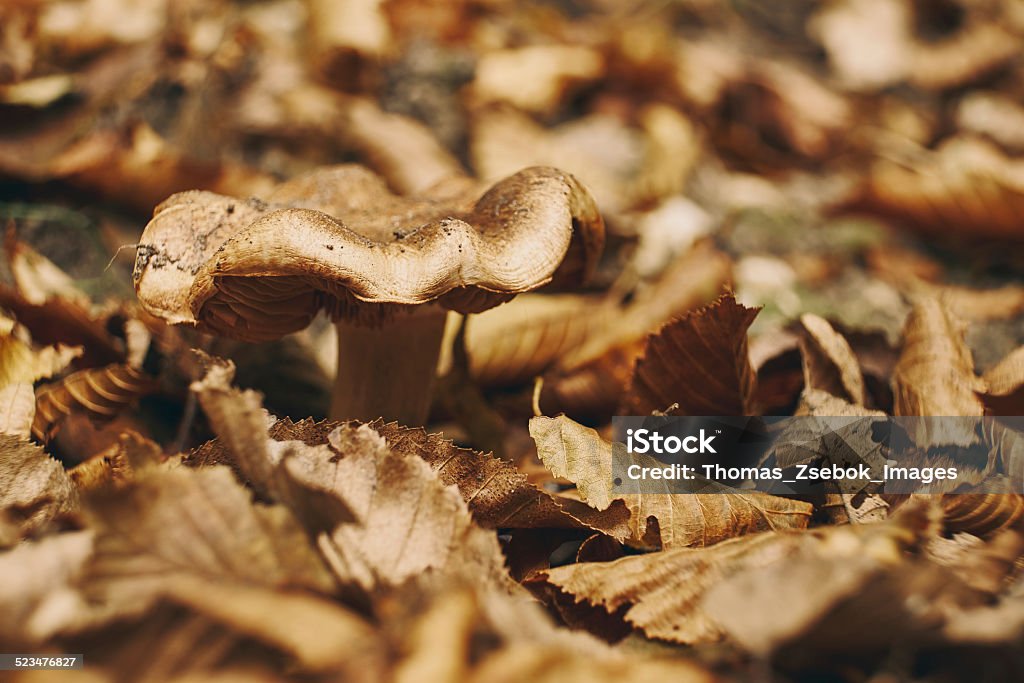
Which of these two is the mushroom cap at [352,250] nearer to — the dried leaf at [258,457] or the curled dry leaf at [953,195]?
the dried leaf at [258,457]

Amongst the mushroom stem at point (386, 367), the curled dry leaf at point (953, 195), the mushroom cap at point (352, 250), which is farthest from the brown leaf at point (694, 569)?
the curled dry leaf at point (953, 195)

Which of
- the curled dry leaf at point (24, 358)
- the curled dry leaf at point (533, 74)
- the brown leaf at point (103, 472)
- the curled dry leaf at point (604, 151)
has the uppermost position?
the curled dry leaf at point (533, 74)

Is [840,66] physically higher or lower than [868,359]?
higher

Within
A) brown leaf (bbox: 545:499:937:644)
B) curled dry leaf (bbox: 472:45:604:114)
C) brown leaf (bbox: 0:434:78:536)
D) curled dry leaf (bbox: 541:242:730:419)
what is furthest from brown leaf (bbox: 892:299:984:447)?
curled dry leaf (bbox: 472:45:604:114)

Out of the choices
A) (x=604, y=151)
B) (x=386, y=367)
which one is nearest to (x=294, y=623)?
(x=386, y=367)

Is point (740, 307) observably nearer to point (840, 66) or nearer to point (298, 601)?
point (298, 601)

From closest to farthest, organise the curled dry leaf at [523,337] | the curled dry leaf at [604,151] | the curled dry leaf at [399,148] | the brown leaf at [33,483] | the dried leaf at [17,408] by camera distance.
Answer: the brown leaf at [33,483], the dried leaf at [17,408], the curled dry leaf at [523,337], the curled dry leaf at [399,148], the curled dry leaf at [604,151]

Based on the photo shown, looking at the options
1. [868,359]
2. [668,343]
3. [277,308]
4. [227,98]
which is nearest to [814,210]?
[868,359]
